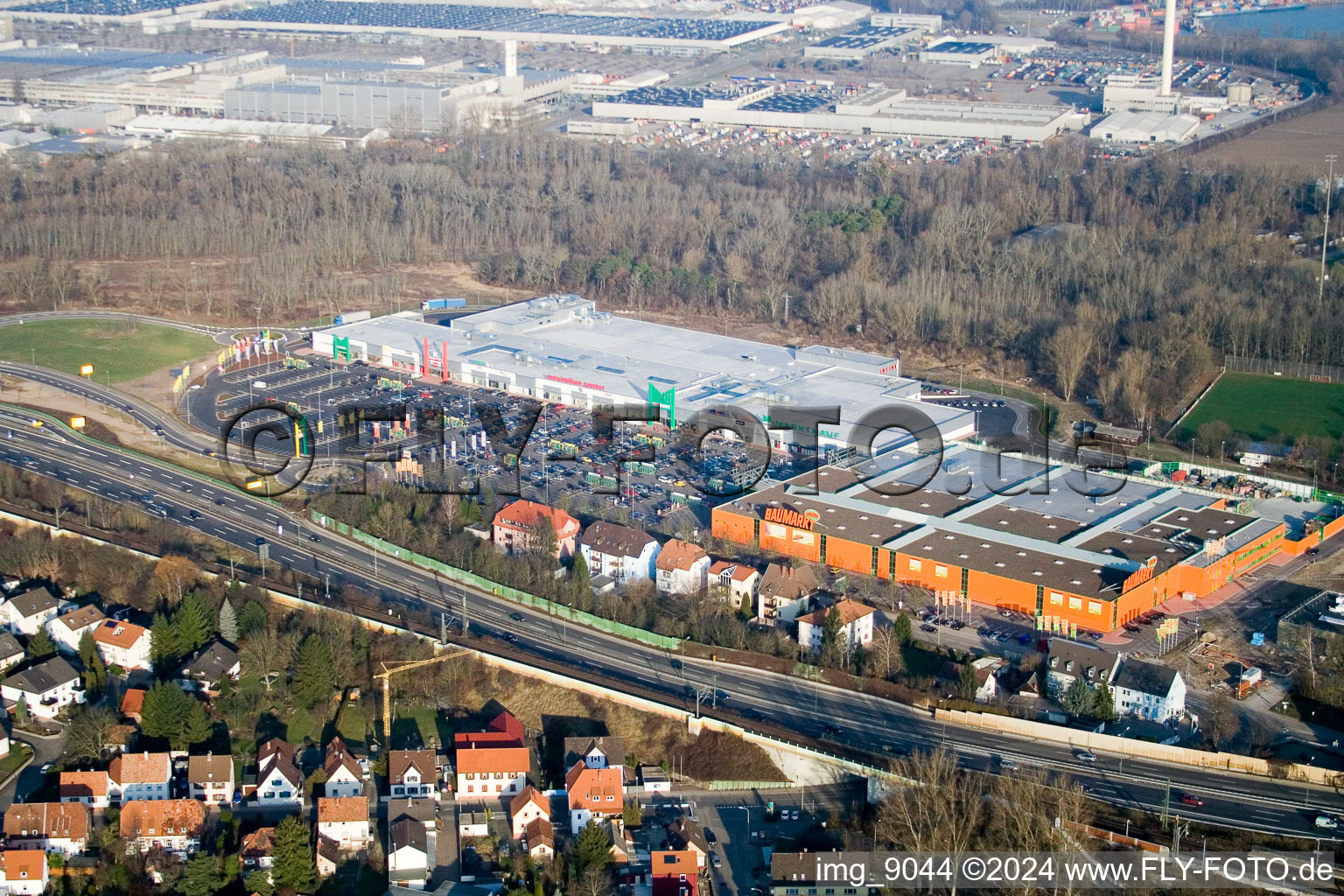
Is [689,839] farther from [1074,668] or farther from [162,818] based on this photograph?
[1074,668]

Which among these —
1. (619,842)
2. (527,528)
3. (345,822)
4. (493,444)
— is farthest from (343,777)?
(493,444)

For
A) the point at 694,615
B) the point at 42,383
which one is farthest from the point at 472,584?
the point at 42,383

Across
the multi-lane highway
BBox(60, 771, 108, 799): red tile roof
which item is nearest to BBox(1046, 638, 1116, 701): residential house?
the multi-lane highway

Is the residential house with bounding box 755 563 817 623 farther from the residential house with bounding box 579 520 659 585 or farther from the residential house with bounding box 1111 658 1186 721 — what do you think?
the residential house with bounding box 1111 658 1186 721

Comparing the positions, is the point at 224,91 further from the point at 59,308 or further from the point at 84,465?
the point at 84,465

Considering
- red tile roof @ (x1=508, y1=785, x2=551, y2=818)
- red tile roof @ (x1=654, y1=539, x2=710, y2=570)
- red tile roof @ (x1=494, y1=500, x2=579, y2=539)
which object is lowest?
red tile roof @ (x1=508, y1=785, x2=551, y2=818)
